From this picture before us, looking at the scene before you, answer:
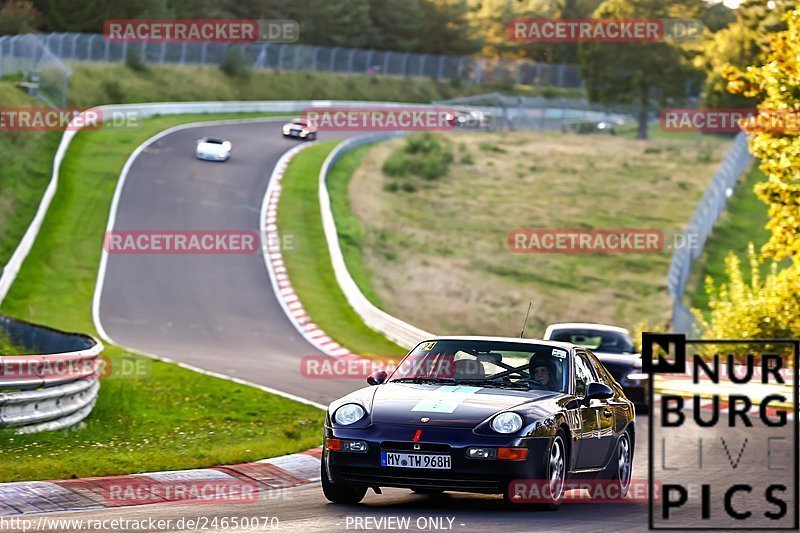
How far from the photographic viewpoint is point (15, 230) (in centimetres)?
3762

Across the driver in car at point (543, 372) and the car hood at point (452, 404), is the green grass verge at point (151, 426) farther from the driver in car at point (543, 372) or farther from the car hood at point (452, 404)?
the driver in car at point (543, 372)

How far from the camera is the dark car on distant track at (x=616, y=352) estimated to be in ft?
66.9

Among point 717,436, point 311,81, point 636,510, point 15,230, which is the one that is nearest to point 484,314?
point 15,230

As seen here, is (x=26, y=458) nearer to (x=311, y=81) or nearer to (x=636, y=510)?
(x=636, y=510)

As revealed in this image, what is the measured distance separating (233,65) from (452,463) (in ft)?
242

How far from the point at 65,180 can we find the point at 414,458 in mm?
37464

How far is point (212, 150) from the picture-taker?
5312cm

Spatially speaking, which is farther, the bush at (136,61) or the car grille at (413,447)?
the bush at (136,61)

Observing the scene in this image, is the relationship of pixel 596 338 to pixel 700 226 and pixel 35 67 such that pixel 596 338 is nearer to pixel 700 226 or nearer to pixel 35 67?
pixel 700 226

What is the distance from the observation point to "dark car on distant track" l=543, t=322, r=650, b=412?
20.4m

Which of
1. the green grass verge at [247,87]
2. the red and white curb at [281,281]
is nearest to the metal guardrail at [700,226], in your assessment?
the red and white curb at [281,281]

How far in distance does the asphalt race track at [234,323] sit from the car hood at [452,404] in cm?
70

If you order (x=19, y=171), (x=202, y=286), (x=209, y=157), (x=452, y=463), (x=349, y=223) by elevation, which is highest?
(x=209, y=157)

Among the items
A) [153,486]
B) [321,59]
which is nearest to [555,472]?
[153,486]
